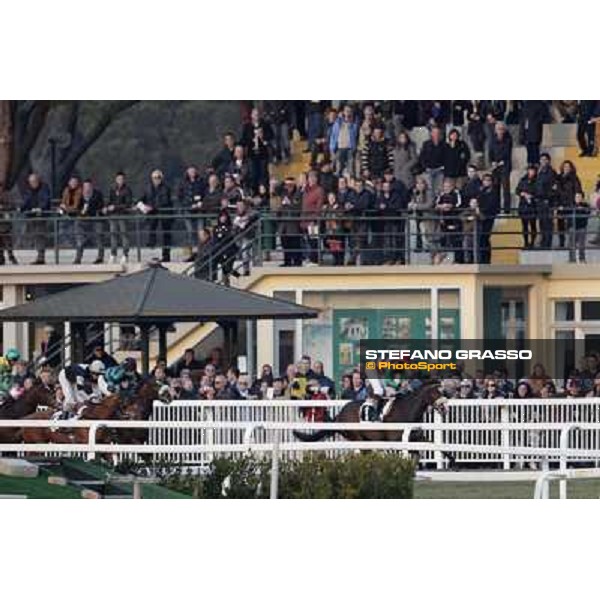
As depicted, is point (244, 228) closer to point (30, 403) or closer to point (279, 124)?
point (279, 124)

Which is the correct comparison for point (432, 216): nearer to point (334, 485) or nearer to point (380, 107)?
point (380, 107)

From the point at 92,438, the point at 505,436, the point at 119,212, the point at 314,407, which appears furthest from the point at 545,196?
the point at 92,438

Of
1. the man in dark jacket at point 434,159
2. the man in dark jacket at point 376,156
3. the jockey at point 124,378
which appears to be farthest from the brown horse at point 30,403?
the man in dark jacket at point 434,159

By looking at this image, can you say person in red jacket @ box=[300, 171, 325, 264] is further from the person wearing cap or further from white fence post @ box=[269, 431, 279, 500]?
white fence post @ box=[269, 431, 279, 500]

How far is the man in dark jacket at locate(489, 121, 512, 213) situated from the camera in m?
23.7

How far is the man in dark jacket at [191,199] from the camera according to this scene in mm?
23547

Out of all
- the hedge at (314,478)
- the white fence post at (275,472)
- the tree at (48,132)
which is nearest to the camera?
the white fence post at (275,472)

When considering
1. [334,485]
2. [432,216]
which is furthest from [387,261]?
[334,485]

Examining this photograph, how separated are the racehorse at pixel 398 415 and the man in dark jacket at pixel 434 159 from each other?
1.21 m

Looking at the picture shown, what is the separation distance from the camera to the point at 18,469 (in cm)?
2203

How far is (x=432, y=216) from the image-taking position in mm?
23609

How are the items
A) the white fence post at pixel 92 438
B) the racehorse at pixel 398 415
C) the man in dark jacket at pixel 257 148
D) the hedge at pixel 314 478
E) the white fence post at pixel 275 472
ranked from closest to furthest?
the white fence post at pixel 275 472 → the hedge at pixel 314 478 → the white fence post at pixel 92 438 → the racehorse at pixel 398 415 → the man in dark jacket at pixel 257 148

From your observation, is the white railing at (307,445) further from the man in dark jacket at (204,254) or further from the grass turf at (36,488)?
the man in dark jacket at (204,254)

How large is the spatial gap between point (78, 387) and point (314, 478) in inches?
99.1
